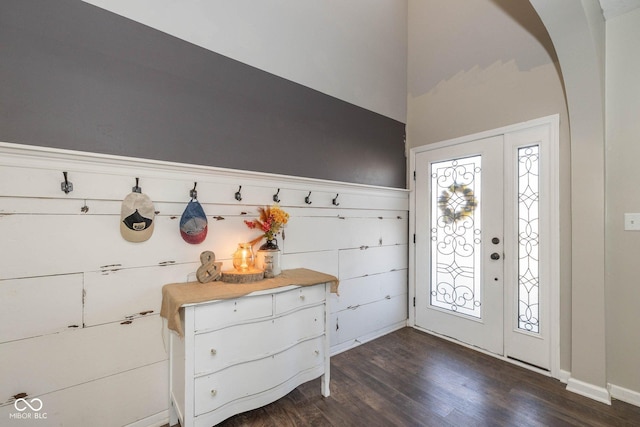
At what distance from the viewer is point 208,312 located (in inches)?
57.3

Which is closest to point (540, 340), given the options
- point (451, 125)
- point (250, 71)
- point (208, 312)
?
point (451, 125)

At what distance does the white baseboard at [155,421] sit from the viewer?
162 cm

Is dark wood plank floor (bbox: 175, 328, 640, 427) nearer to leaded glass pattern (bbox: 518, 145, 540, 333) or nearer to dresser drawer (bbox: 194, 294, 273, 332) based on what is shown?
leaded glass pattern (bbox: 518, 145, 540, 333)

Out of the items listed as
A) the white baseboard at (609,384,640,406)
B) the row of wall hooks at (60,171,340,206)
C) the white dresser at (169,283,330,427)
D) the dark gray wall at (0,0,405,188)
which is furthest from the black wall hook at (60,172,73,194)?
the white baseboard at (609,384,640,406)

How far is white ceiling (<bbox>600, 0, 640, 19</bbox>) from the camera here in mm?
1883

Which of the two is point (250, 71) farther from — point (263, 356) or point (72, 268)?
point (263, 356)

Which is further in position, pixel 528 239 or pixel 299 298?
pixel 528 239

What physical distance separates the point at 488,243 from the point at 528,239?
0.99 ft

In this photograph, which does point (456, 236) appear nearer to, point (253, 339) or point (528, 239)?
point (528, 239)

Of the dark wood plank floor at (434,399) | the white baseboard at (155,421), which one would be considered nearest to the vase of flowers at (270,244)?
the dark wood plank floor at (434,399)

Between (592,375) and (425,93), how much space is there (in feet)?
9.26

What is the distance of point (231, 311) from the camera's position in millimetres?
1530

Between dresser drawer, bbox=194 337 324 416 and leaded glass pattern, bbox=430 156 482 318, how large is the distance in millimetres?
1622

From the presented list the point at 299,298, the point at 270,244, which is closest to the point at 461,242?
the point at 299,298
